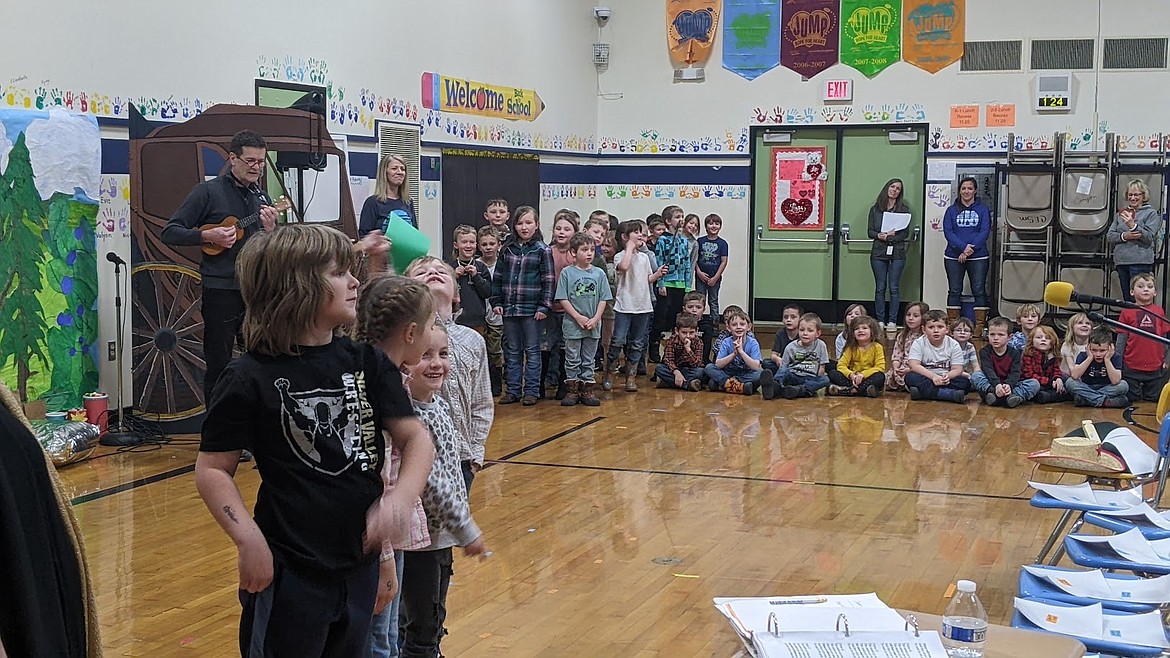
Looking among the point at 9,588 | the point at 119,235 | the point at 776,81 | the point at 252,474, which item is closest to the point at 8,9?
the point at 119,235

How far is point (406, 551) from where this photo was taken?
2.95 meters

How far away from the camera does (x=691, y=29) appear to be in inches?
536

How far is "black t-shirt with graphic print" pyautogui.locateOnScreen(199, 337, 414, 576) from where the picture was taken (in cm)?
226

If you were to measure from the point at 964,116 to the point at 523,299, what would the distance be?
20.9 feet

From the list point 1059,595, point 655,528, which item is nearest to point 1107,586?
point 1059,595

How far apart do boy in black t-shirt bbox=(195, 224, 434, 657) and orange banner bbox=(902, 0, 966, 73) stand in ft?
37.9

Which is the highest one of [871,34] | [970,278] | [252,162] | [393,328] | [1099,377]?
[871,34]

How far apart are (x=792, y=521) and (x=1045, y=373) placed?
4277 mm

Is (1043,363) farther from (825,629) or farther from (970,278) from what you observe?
(825,629)

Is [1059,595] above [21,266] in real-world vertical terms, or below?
below

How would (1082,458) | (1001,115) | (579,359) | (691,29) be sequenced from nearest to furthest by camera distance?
(1082,458)
(579,359)
(1001,115)
(691,29)

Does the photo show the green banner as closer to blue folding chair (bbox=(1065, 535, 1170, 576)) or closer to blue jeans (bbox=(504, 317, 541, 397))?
blue jeans (bbox=(504, 317, 541, 397))

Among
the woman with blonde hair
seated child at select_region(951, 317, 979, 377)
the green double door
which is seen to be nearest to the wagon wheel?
the woman with blonde hair

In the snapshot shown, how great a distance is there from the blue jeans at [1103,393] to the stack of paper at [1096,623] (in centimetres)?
617
